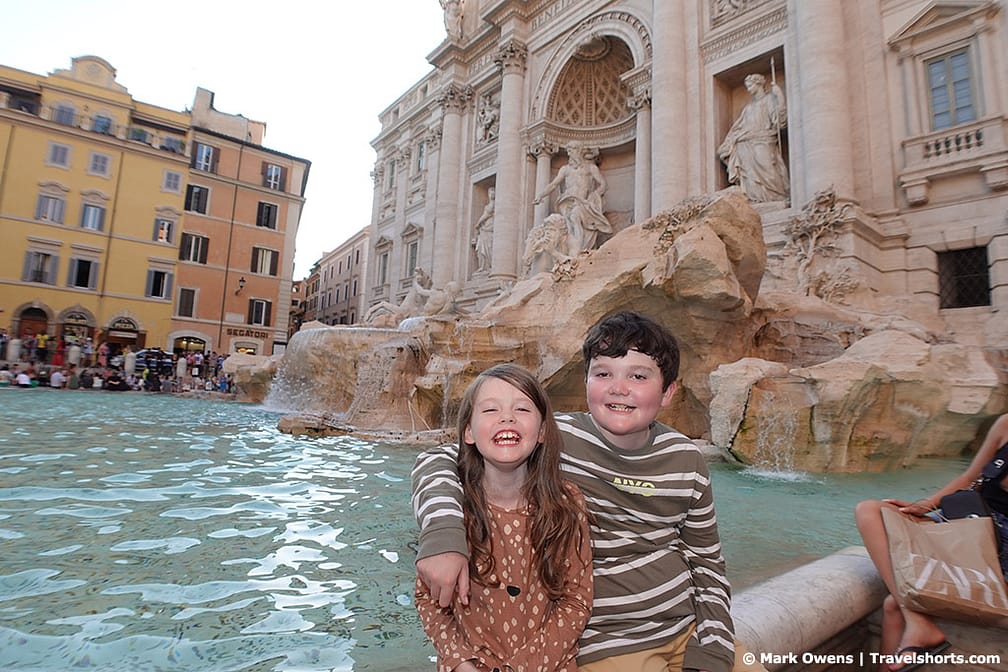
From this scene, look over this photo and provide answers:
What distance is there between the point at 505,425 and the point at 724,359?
6.20 meters

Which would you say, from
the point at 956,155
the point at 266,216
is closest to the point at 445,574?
the point at 956,155

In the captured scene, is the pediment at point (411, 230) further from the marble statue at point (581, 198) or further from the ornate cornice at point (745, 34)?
the ornate cornice at point (745, 34)

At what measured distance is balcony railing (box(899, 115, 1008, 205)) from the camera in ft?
30.0

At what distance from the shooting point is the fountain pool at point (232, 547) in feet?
5.06

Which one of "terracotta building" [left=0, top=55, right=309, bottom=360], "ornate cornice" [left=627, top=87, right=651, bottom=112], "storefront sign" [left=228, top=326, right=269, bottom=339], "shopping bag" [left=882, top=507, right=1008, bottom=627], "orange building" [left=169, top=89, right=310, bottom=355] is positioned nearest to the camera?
"shopping bag" [left=882, top=507, right=1008, bottom=627]

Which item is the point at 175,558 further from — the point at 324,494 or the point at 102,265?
the point at 102,265

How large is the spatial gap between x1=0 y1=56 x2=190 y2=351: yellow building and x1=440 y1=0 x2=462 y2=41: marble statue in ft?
45.2

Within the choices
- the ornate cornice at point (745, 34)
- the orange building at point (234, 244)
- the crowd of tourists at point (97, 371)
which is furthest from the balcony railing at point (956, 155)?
the orange building at point (234, 244)

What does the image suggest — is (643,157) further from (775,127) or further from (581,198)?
(775,127)

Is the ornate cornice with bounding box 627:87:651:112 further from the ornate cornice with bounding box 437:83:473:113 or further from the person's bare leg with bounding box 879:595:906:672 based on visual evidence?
the person's bare leg with bounding box 879:595:906:672

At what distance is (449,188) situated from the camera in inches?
818

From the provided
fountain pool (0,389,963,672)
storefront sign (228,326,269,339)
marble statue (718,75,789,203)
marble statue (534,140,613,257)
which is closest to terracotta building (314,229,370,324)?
storefront sign (228,326,269,339)

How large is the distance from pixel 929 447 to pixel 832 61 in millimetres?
8390

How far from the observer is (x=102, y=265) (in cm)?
2242
